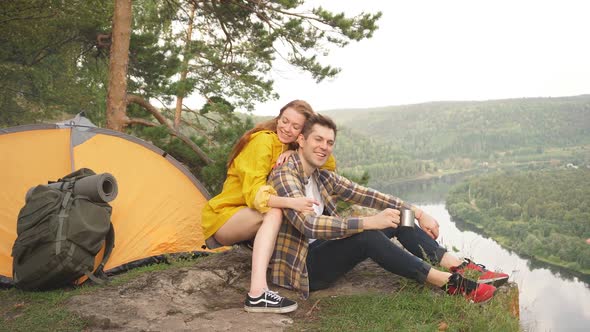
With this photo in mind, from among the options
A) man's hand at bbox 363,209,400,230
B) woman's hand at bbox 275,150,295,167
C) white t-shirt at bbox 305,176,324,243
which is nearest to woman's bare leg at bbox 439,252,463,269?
man's hand at bbox 363,209,400,230

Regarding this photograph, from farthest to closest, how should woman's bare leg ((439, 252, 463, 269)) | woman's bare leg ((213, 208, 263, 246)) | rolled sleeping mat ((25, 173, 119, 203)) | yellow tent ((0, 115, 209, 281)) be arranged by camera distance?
yellow tent ((0, 115, 209, 281))
rolled sleeping mat ((25, 173, 119, 203))
woman's bare leg ((439, 252, 463, 269))
woman's bare leg ((213, 208, 263, 246))

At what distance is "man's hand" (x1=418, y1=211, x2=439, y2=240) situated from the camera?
11.8ft

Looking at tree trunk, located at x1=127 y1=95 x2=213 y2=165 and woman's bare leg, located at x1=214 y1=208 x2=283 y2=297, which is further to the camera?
tree trunk, located at x1=127 y1=95 x2=213 y2=165

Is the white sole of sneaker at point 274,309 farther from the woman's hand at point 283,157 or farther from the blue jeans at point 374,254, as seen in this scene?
the woman's hand at point 283,157

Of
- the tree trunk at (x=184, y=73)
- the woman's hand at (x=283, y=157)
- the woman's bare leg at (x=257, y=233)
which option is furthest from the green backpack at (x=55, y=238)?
the tree trunk at (x=184, y=73)

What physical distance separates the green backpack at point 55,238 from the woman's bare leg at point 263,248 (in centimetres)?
154

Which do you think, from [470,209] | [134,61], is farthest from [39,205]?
[470,209]

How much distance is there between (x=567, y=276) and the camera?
57.9 meters

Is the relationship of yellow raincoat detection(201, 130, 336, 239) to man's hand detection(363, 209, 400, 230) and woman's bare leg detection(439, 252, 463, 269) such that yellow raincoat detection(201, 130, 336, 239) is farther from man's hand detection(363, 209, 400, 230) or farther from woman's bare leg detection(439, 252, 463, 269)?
woman's bare leg detection(439, 252, 463, 269)

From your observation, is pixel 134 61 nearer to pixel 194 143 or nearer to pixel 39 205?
pixel 194 143

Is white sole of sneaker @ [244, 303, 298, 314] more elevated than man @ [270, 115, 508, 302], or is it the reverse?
man @ [270, 115, 508, 302]

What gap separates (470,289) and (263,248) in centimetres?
145

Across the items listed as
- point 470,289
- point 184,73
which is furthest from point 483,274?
point 184,73

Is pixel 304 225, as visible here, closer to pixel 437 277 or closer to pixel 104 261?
pixel 437 277
